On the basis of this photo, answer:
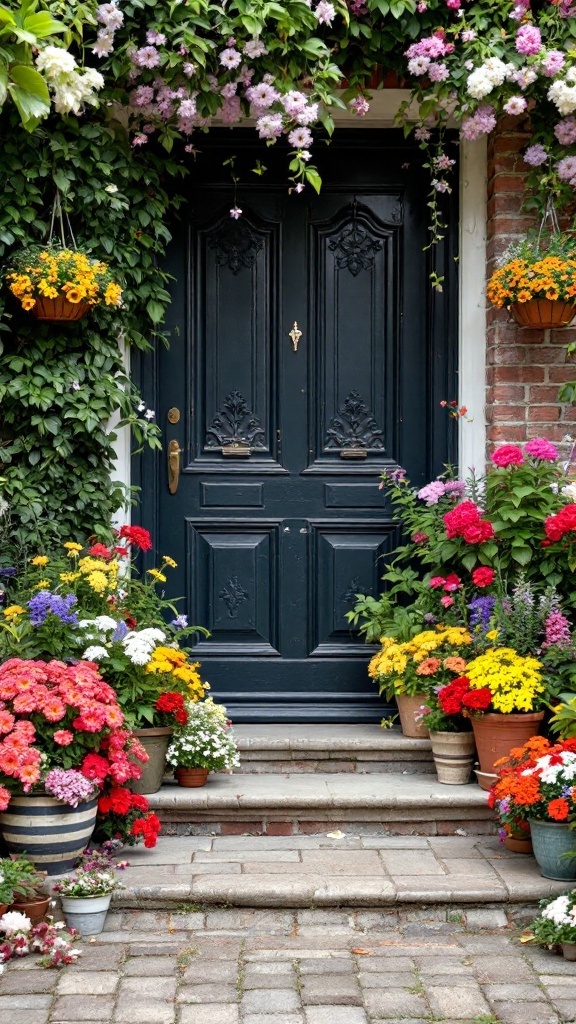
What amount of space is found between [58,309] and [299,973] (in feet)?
8.75

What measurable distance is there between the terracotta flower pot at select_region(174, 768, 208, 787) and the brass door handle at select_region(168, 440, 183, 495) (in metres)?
1.34

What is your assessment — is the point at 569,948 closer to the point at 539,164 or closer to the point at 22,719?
the point at 22,719

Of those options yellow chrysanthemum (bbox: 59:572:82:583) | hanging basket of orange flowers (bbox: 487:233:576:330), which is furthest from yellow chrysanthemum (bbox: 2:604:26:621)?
hanging basket of orange flowers (bbox: 487:233:576:330)

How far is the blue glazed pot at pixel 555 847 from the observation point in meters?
4.02

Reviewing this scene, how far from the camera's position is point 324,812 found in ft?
15.2

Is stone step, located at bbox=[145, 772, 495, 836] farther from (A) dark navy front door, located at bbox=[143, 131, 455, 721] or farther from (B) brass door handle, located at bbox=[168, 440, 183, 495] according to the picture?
(B) brass door handle, located at bbox=[168, 440, 183, 495]

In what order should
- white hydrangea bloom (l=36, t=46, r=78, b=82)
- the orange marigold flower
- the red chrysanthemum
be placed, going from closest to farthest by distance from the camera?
the orange marigold flower → white hydrangea bloom (l=36, t=46, r=78, b=82) → the red chrysanthemum

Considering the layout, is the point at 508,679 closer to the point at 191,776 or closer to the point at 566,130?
the point at 191,776

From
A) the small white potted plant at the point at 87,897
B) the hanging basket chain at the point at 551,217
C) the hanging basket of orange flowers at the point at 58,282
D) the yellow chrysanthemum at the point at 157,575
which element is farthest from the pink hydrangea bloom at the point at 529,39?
the small white potted plant at the point at 87,897

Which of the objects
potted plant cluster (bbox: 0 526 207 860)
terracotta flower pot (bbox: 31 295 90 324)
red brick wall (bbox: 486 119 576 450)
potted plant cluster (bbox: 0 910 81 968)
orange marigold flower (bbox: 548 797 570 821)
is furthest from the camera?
red brick wall (bbox: 486 119 576 450)

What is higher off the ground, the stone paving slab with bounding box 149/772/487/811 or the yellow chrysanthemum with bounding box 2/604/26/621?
the yellow chrysanthemum with bounding box 2/604/26/621

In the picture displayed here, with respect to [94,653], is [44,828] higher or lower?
lower

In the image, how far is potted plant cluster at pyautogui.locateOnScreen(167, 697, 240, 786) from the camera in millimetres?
4680

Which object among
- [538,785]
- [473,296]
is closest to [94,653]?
[538,785]
